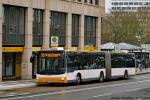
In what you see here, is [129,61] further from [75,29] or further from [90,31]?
[90,31]

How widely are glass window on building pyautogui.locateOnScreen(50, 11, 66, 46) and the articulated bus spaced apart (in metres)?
6.02

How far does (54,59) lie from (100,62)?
7024 millimetres

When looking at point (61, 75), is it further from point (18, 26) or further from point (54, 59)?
point (18, 26)

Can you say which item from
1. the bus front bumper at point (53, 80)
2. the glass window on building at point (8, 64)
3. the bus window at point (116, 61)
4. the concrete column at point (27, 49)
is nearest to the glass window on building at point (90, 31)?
the bus window at point (116, 61)

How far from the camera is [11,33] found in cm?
4178

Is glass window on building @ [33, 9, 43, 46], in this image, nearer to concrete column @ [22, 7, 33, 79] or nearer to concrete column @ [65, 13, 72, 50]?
concrete column @ [22, 7, 33, 79]

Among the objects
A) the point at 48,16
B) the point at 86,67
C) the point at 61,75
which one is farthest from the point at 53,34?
the point at 61,75

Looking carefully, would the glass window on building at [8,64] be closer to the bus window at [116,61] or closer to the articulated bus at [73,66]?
the articulated bus at [73,66]

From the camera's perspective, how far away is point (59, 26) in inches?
1918

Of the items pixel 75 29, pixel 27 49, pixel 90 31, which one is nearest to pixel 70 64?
pixel 27 49

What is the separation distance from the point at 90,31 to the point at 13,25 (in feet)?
46.6

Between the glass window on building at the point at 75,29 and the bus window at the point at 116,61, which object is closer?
the bus window at the point at 116,61

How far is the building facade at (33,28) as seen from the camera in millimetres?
41594

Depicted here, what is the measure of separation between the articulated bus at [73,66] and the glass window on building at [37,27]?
233 inches
